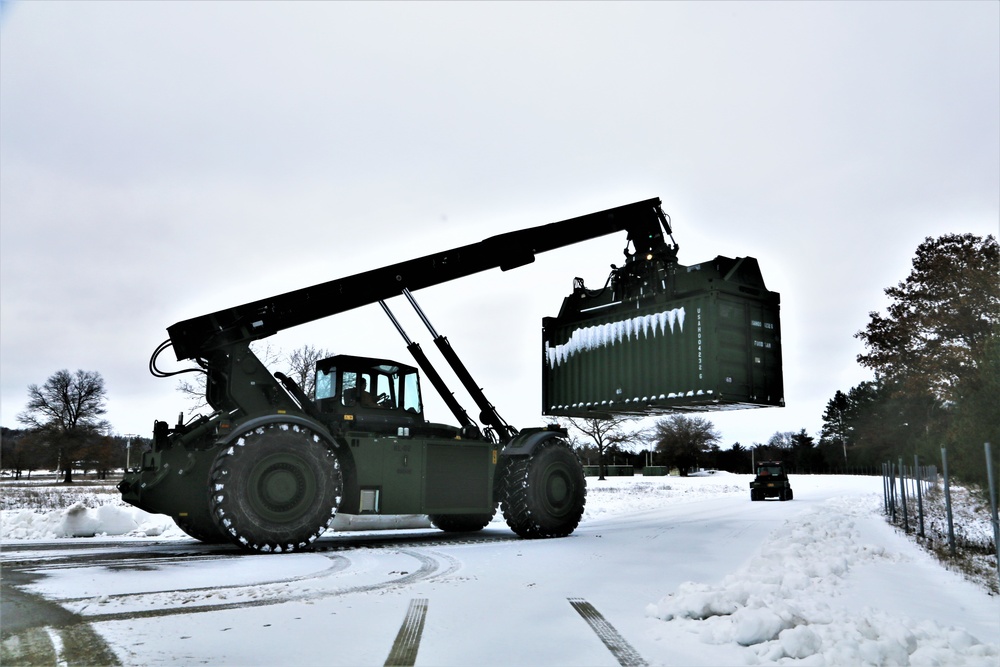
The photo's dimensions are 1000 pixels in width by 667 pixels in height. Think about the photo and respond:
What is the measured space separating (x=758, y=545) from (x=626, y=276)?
220 inches

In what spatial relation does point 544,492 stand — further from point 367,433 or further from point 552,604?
point 552,604

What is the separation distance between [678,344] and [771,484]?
1770 cm

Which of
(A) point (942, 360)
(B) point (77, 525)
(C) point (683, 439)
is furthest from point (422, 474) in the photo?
(C) point (683, 439)

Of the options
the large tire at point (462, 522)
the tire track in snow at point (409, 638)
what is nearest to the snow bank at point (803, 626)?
the tire track in snow at point (409, 638)

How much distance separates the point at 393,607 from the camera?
612 centimetres

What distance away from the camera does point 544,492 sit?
12703mm

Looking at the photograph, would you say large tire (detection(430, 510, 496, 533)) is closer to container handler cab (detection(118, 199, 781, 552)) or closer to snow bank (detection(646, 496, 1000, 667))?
container handler cab (detection(118, 199, 781, 552))

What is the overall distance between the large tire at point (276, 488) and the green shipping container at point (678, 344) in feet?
20.0

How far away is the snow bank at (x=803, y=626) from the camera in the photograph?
14.8 feet

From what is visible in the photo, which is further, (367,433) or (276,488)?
(367,433)

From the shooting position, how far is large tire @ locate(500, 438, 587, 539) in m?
12.5

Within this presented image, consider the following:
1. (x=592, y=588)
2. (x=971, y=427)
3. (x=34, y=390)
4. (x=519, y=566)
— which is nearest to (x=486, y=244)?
(x=519, y=566)

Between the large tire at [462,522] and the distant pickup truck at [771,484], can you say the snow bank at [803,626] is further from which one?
the distant pickup truck at [771,484]

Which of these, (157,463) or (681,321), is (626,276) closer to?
(681,321)
